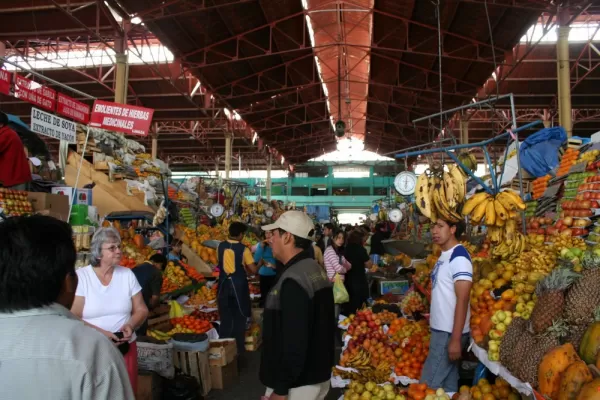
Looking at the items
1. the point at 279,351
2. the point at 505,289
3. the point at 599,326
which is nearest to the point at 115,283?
the point at 279,351

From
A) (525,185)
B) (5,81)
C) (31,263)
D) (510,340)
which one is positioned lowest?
(510,340)

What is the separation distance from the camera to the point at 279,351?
2051 mm

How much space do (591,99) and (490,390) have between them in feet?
58.6

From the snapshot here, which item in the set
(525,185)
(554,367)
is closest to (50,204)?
(554,367)

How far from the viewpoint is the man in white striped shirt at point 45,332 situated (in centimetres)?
108

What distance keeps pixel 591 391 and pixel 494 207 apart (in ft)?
7.33

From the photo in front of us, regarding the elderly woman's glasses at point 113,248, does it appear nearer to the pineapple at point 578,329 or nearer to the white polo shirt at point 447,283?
the white polo shirt at point 447,283

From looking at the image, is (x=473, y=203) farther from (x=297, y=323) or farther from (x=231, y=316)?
(x=231, y=316)

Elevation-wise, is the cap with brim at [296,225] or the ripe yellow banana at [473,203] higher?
the ripe yellow banana at [473,203]

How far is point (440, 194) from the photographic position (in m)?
3.83

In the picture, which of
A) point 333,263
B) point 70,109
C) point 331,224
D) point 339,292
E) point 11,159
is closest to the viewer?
point 11,159

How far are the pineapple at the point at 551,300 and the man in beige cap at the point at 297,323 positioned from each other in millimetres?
1180

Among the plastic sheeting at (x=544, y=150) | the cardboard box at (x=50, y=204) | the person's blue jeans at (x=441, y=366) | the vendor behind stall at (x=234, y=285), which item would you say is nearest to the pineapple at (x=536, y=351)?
the person's blue jeans at (x=441, y=366)

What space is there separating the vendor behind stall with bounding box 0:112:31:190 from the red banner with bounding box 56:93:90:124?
1.91 ft
